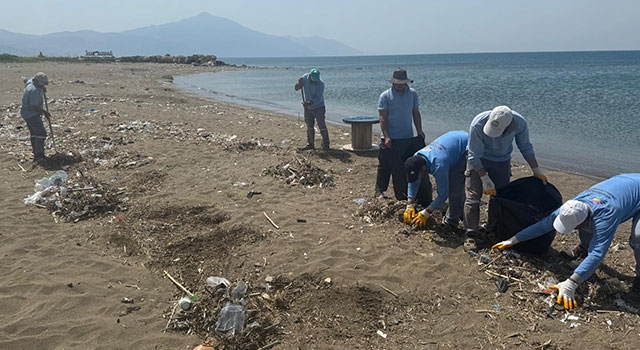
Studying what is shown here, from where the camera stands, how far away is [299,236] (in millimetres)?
4902

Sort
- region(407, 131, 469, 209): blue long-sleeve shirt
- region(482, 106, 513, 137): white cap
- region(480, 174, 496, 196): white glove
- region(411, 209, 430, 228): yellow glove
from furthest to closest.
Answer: region(411, 209, 430, 228): yellow glove < region(407, 131, 469, 209): blue long-sleeve shirt < region(480, 174, 496, 196): white glove < region(482, 106, 513, 137): white cap

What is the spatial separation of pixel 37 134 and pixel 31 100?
603 mm

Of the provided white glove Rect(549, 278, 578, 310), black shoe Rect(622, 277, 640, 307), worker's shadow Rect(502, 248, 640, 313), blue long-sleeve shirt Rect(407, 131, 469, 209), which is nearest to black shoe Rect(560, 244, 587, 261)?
worker's shadow Rect(502, 248, 640, 313)

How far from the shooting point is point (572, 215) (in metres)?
3.44

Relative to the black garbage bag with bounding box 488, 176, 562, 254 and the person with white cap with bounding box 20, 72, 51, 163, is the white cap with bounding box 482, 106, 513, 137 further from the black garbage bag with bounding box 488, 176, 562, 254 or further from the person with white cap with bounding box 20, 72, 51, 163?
the person with white cap with bounding box 20, 72, 51, 163

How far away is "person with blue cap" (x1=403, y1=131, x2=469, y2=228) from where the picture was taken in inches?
181

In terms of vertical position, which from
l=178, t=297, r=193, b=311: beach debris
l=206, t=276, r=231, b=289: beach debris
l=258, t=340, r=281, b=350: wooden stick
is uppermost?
l=206, t=276, r=231, b=289: beach debris

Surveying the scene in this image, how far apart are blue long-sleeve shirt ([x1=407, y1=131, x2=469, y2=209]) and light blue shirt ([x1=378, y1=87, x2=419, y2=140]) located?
102 cm

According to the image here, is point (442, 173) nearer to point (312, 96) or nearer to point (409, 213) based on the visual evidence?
point (409, 213)

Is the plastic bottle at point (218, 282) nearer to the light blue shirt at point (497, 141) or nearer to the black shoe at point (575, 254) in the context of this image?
the light blue shirt at point (497, 141)

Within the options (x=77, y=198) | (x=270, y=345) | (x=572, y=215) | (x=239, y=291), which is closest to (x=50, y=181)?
(x=77, y=198)

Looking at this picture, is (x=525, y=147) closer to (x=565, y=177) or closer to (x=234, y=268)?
(x=234, y=268)

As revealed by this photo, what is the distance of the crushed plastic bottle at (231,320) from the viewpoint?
3.33 m

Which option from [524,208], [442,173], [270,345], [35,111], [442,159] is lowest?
[270,345]
